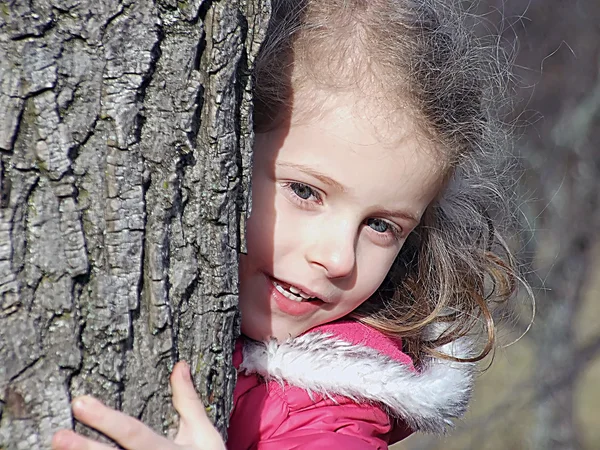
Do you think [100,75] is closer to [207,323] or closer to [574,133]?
[207,323]

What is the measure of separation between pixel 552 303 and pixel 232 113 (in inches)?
155

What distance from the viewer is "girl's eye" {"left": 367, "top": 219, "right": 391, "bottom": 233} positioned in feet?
5.99

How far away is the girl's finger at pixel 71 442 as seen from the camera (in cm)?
111

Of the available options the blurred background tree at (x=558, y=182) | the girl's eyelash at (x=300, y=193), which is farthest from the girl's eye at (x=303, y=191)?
the blurred background tree at (x=558, y=182)

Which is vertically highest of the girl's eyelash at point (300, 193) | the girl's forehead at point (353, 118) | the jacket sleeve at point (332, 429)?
the girl's forehead at point (353, 118)

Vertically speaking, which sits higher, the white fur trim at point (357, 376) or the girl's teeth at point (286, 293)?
the girl's teeth at point (286, 293)

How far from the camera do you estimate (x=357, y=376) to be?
1850mm

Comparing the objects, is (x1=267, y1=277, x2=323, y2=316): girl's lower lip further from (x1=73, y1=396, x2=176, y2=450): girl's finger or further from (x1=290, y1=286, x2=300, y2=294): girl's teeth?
(x1=73, y1=396, x2=176, y2=450): girl's finger

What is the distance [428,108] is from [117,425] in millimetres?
1070

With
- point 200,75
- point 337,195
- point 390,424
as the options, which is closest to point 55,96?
point 200,75

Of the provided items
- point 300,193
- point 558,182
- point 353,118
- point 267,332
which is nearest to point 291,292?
point 267,332

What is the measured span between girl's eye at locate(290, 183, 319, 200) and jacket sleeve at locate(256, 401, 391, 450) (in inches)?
18.9

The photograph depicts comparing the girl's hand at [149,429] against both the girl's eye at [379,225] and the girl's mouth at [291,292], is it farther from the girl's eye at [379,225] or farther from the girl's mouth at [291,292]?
the girl's eye at [379,225]

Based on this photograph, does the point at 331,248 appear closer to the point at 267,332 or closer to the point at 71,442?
the point at 267,332
